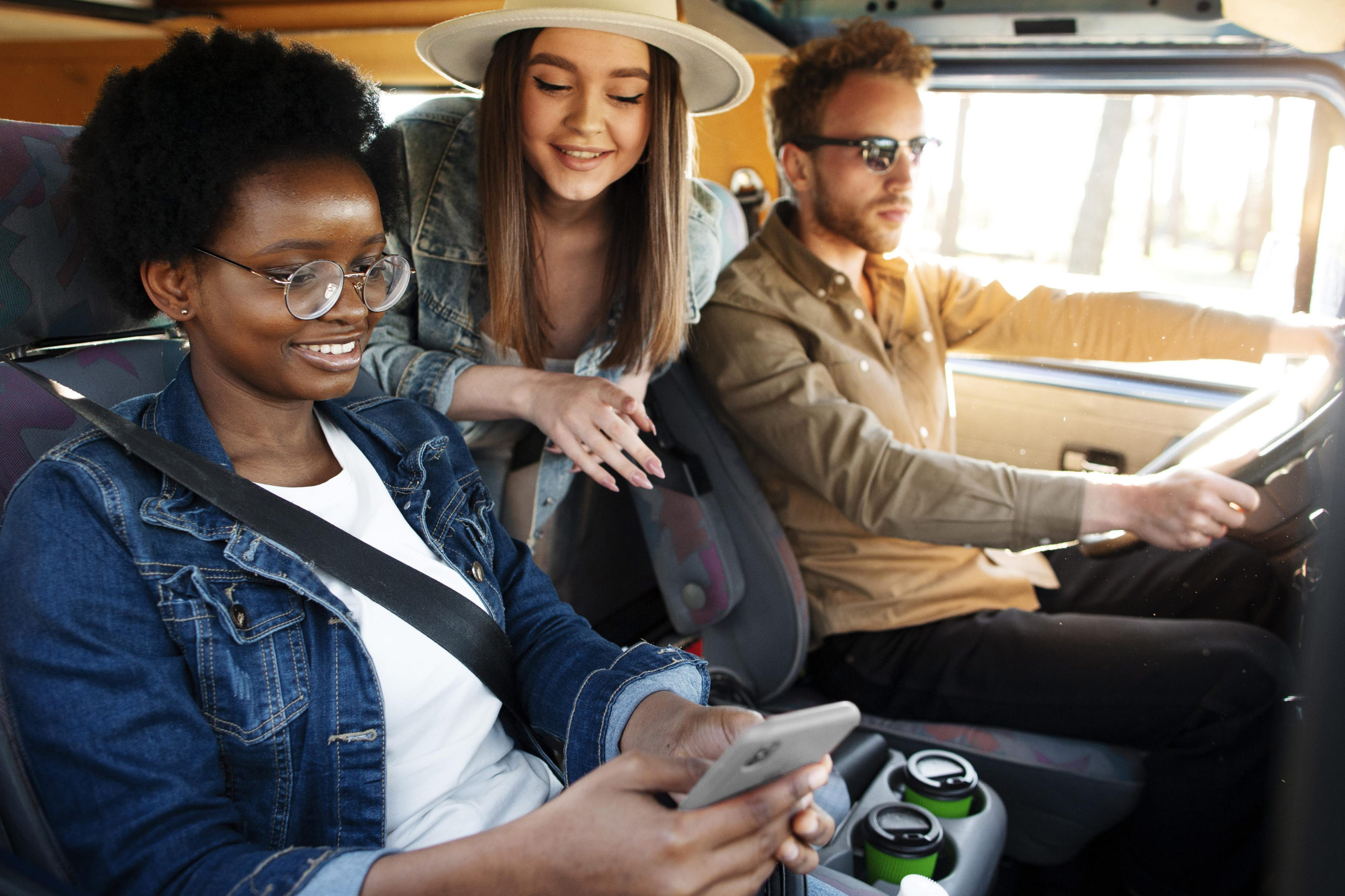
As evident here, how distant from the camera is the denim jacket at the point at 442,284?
1.42 meters

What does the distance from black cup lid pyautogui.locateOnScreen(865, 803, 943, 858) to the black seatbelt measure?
53 centimetres

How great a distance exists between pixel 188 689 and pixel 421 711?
237 mm

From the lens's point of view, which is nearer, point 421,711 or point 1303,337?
point 421,711

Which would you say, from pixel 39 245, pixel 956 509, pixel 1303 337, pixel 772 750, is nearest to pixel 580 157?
pixel 39 245

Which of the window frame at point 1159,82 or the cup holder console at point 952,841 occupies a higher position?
the window frame at point 1159,82

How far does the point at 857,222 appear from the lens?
1805 millimetres

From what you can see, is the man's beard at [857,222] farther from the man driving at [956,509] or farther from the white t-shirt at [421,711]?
the white t-shirt at [421,711]

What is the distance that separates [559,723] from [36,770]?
Answer: 0.50 meters

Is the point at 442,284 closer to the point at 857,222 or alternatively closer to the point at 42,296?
the point at 42,296

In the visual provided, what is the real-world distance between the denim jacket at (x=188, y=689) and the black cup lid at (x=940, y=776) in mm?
626

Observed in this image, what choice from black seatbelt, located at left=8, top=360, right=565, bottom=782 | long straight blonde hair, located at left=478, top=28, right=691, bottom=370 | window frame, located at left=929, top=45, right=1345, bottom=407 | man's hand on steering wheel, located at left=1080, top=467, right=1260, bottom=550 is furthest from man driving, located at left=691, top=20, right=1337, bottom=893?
black seatbelt, located at left=8, top=360, right=565, bottom=782

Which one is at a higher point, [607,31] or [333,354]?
[607,31]

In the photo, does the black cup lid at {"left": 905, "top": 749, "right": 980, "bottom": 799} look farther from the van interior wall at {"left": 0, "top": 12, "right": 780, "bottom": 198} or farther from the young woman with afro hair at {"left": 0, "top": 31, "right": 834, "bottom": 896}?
the van interior wall at {"left": 0, "top": 12, "right": 780, "bottom": 198}

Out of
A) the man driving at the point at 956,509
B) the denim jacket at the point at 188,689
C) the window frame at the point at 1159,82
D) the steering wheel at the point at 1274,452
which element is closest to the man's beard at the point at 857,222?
the man driving at the point at 956,509
